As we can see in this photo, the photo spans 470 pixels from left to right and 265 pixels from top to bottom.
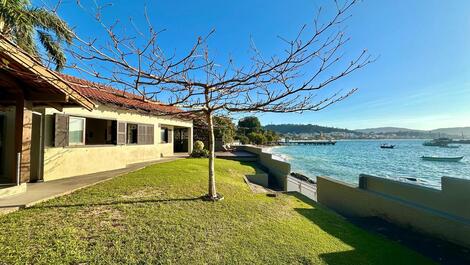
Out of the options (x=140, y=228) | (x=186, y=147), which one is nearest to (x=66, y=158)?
Result: (x=140, y=228)

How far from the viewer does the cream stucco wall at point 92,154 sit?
935 centimetres

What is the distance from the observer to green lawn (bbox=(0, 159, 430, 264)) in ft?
13.5

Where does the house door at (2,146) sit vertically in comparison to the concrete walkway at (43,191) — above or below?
above

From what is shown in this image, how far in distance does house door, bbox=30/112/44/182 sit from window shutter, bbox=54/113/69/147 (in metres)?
0.45

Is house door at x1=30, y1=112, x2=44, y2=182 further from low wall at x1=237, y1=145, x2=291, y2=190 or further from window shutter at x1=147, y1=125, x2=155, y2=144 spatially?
low wall at x1=237, y1=145, x2=291, y2=190

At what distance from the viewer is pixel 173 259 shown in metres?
4.04

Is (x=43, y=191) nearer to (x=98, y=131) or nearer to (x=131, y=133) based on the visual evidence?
(x=131, y=133)

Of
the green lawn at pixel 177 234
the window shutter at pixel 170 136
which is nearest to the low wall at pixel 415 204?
the green lawn at pixel 177 234

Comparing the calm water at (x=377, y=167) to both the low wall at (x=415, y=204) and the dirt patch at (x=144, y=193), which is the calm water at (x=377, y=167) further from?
the dirt patch at (x=144, y=193)

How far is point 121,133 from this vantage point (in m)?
13.2

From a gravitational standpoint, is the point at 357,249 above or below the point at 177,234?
below

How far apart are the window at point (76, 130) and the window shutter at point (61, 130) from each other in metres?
0.42

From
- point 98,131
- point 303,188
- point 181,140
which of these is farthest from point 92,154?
point 181,140

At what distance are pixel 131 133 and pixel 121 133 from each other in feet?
5.19
